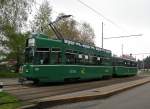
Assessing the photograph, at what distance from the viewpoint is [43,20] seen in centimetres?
5247

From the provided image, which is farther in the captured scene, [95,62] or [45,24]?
[45,24]

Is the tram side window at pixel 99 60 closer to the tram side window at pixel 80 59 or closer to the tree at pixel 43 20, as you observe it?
the tram side window at pixel 80 59

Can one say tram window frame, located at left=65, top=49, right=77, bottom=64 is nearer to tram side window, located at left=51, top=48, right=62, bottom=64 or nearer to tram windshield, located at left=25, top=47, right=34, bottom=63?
tram side window, located at left=51, top=48, right=62, bottom=64

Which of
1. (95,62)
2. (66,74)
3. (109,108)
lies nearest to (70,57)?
(66,74)

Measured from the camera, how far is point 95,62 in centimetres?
3284

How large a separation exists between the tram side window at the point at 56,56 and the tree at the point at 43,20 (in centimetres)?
2463

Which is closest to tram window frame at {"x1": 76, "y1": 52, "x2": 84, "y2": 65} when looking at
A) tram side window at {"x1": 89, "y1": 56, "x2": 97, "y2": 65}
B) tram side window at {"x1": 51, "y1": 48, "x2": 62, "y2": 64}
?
tram side window at {"x1": 89, "y1": 56, "x2": 97, "y2": 65}

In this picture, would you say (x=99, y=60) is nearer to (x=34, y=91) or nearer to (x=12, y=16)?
(x=12, y=16)

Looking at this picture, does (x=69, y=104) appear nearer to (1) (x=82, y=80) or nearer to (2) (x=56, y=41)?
(2) (x=56, y=41)

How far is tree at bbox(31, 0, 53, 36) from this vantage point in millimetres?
50969

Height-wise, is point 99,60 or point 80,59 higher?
point 99,60

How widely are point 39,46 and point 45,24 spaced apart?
91.5ft

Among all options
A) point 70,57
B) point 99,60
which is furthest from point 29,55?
point 99,60

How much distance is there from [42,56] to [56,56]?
132 centimetres
